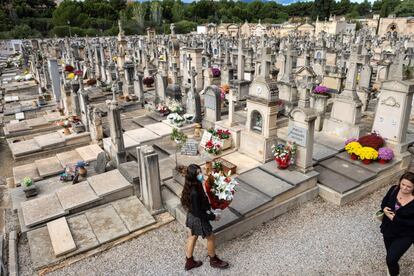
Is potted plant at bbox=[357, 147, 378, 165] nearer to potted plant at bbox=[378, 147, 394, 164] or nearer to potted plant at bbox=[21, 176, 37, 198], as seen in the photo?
potted plant at bbox=[378, 147, 394, 164]

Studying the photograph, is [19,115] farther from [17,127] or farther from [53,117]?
[17,127]

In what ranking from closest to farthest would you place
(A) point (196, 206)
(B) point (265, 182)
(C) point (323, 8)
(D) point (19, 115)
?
1. (A) point (196, 206)
2. (B) point (265, 182)
3. (D) point (19, 115)
4. (C) point (323, 8)

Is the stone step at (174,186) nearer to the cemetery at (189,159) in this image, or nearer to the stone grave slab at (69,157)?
the cemetery at (189,159)

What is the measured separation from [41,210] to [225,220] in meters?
4.26

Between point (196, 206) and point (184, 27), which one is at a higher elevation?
point (184, 27)

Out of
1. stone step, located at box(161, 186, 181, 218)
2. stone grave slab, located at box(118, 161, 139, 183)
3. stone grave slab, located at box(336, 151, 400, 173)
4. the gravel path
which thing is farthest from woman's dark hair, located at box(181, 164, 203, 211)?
stone grave slab, located at box(336, 151, 400, 173)

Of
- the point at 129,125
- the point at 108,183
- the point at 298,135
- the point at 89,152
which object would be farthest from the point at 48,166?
the point at 298,135

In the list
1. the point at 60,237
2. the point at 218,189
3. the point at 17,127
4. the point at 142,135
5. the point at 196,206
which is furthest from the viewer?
the point at 17,127

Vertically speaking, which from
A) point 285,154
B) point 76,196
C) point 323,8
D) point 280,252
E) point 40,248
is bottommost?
point 280,252

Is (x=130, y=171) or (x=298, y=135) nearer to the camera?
(x=298, y=135)

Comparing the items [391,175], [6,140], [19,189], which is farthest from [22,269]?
[391,175]

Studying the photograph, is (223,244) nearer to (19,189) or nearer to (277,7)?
(19,189)

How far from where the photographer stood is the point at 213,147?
9.93 m

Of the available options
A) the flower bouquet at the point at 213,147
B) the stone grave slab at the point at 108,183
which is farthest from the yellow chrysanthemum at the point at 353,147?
the stone grave slab at the point at 108,183
